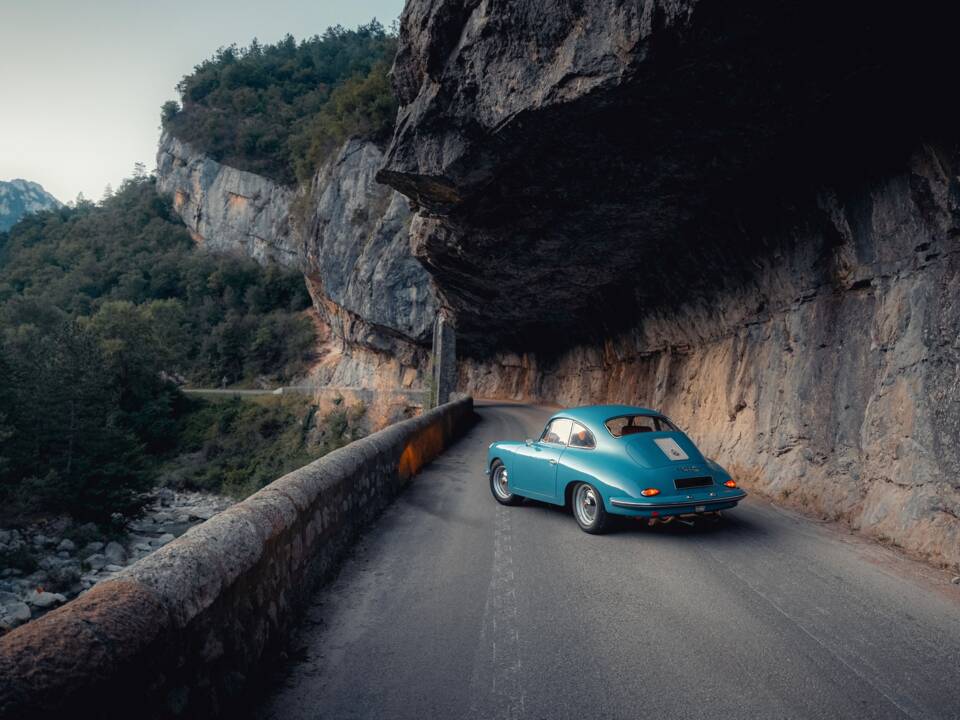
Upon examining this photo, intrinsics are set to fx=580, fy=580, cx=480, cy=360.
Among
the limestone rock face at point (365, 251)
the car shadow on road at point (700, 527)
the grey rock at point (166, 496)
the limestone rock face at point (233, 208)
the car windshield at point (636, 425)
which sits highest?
the limestone rock face at point (233, 208)

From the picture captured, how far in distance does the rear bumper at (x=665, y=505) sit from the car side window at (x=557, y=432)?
1257 mm

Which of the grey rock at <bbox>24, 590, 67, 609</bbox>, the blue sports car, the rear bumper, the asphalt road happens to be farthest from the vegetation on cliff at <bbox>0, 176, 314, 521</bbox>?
the rear bumper

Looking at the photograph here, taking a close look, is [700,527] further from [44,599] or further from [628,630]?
[44,599]

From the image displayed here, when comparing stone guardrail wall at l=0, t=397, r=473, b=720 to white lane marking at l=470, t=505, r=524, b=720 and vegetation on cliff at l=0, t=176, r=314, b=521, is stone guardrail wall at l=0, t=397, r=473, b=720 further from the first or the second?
vegetation on cliff at l=0, t=176, r=314, b=521

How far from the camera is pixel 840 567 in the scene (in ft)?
17.7

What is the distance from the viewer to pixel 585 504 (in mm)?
6738

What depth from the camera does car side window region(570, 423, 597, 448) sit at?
6819mm

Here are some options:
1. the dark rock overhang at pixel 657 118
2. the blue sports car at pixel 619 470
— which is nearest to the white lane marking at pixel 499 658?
the blue sports car at pixel 619 470

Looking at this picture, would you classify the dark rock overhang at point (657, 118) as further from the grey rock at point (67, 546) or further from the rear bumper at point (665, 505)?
the grey rock at point (67, 546)

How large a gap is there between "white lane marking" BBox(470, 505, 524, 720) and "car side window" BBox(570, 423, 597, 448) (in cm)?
192

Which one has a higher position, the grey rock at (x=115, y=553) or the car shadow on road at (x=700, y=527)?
the car shadow on road at (x=700, y=527)

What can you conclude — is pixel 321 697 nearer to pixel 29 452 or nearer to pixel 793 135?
pixel 793 135

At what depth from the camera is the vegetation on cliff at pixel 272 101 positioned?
64.0 meters

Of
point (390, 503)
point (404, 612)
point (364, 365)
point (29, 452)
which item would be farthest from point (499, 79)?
point (364, 365)
